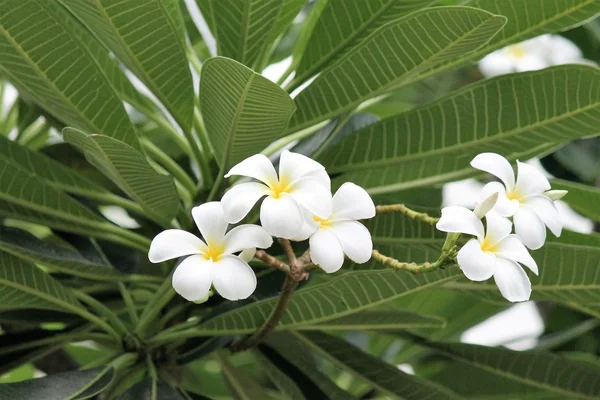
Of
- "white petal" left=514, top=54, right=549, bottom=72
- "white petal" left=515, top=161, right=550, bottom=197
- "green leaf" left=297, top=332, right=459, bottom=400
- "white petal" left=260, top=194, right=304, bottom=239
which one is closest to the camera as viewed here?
"white petal" left=260, top=194, right=304, bottom=239

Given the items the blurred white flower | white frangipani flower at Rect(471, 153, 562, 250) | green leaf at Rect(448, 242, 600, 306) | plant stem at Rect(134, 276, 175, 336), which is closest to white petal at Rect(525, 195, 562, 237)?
white frangipani flower at Rect(471, 153, 562, 250)

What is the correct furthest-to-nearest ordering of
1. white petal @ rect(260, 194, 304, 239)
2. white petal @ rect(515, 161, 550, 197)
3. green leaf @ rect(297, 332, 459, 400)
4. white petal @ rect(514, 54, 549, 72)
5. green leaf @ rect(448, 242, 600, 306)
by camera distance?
1. white petal @ rect(514, 54, 549, 72)
2. green leaf @ rect(297, 332, 459, 400)
3. green leaf @ rect(448, 242, 600, 306)
4. white petal @ rect(515, 161, 550, 197)
5. white petal @ rect(260, 194, 304, 239)

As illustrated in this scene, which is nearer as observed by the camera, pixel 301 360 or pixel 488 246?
pixel 488 246

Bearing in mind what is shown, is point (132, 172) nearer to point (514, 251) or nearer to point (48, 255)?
point (48, 255)

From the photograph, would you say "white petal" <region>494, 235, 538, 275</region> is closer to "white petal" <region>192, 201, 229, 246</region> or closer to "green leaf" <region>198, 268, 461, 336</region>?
"green leaf" <region>198, 268, 461, 336</region>

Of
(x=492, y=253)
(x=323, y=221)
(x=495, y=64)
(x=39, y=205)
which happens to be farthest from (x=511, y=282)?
(x=495, y=64)

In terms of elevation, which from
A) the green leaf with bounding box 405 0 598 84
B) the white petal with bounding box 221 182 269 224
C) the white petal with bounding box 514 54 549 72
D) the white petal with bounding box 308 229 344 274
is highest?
the white petal with bounding box 514 54 549 72

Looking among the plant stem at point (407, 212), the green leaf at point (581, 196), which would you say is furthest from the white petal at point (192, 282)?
the green leaf at point (581, 196)
